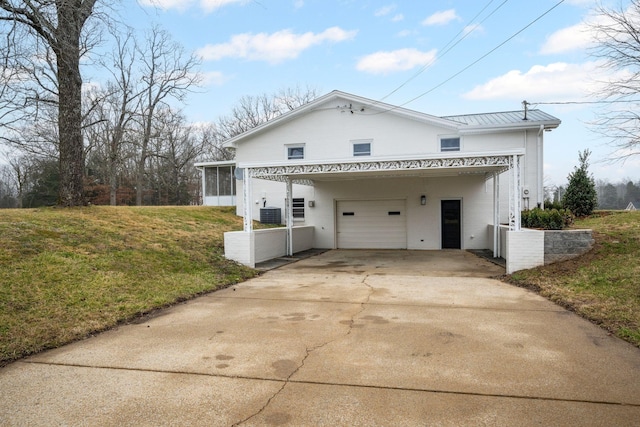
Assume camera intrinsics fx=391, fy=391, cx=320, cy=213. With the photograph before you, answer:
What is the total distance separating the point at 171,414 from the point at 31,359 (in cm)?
234

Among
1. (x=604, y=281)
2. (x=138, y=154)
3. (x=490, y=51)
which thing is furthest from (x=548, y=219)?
(x=138, y=154)

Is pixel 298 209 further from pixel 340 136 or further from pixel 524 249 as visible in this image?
pixel 524 249

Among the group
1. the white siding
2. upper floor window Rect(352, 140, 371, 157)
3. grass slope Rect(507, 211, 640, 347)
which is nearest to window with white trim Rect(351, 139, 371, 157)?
upper floor window Rect(352, 140, 371, 157)

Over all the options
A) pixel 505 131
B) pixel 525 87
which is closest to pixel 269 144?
pixel 505 131

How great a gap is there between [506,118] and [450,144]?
309cm

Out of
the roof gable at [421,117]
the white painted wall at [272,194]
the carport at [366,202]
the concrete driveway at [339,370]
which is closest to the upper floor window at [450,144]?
the roof gable at [421,117]

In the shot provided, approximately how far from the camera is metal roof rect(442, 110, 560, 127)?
1436 centimetres

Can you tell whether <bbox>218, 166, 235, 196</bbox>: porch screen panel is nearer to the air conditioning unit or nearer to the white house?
the white house

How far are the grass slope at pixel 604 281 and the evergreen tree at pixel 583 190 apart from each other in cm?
440

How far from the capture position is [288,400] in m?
3.27

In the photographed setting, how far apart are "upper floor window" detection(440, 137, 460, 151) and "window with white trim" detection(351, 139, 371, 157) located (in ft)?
9.33

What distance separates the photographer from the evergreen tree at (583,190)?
1463 cm

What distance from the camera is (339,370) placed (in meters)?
3.90

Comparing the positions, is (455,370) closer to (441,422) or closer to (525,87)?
(441,422)
